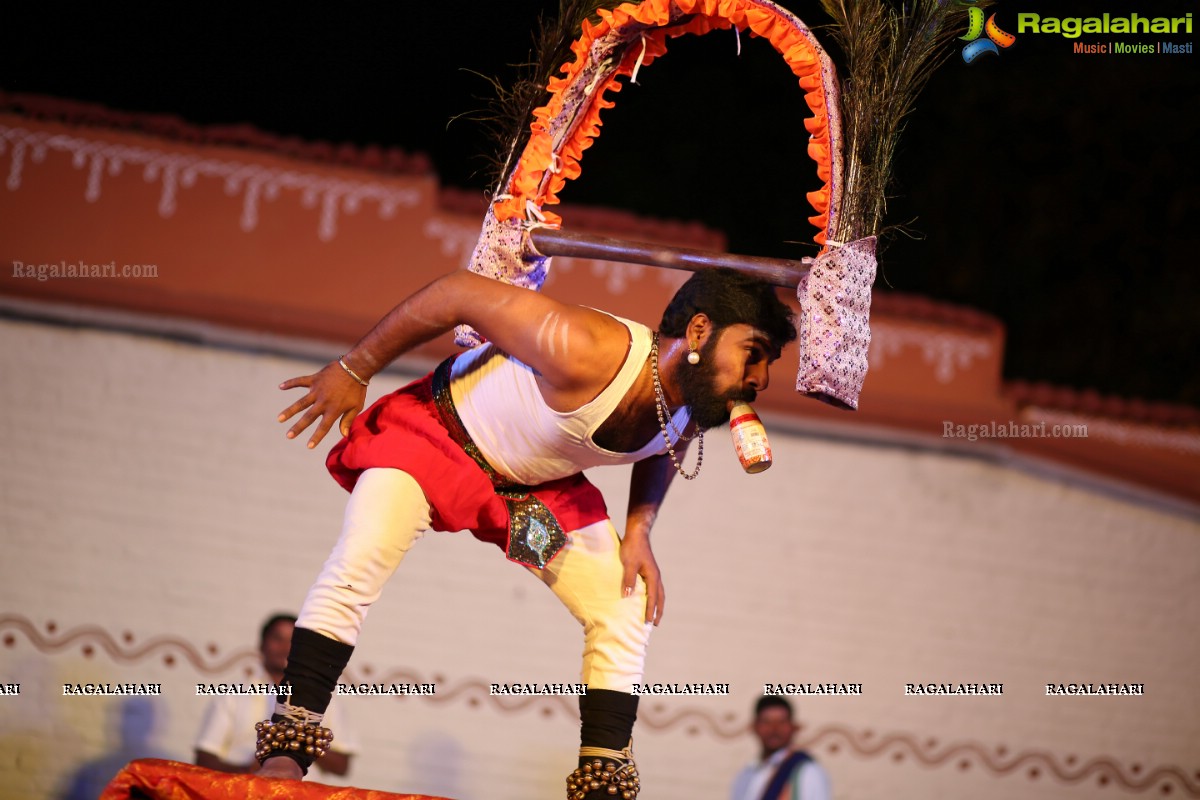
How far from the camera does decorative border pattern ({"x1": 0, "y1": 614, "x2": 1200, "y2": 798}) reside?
5.83m

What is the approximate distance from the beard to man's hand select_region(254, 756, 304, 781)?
3.58 feet

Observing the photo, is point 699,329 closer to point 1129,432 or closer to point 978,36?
point 978,36

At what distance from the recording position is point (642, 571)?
294cm

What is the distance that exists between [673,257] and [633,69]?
1.96 feet

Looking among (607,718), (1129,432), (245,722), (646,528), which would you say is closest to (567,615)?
(245,722)

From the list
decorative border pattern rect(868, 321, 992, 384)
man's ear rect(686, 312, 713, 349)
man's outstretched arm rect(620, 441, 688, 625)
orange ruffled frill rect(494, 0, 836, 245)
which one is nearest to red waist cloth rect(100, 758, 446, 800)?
man's outstretched arm rect(620, 441, 688, 625)

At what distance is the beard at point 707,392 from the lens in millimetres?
2678

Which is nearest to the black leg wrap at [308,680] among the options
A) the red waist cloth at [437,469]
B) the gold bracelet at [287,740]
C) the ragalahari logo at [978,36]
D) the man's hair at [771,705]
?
the gold bracelet at [287,740]

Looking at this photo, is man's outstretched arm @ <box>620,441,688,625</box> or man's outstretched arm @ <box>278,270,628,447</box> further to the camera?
man's outstretched arm @ <box>620,441,688,625</box>

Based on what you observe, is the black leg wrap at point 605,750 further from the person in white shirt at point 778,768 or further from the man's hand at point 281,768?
the person in white shirt at point 778,768

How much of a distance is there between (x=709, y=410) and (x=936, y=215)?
7.01 meters

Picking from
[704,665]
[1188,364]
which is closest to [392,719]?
[704,665]

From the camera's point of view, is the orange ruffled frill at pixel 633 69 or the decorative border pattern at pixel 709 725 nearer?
the orange ruffled frill at pixel 633 69

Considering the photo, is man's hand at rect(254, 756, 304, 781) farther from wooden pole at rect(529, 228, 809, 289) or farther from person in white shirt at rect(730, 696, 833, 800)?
person in white shirt at rect(730, 696, 833, 800)
